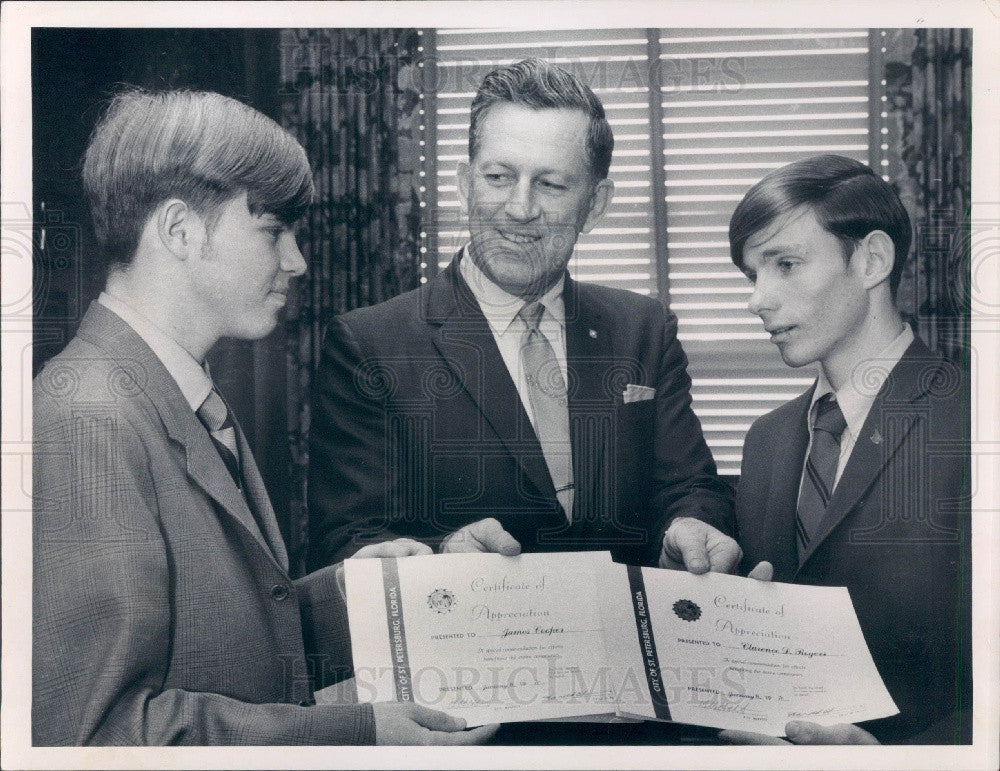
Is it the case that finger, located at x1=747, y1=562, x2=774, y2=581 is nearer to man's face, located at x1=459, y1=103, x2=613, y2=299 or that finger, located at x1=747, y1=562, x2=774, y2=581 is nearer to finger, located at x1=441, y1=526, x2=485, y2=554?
finger, located at x1=441, y1=526, x2=485, y2=554

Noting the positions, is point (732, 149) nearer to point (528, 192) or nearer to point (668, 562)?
point (528, 192)

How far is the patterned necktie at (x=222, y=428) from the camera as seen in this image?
254 centimetres

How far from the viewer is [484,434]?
8.50 ft

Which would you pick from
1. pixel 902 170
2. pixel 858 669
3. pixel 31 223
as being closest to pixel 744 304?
pixel 902 170

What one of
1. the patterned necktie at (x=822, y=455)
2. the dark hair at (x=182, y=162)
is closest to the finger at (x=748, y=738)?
the patterned necktie at (x=822, y=455)

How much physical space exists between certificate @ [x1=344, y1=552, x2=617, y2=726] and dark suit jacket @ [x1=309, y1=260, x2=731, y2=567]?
76 mm

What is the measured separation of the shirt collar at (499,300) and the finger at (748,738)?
1093 mm

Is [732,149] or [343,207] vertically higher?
[732,149]

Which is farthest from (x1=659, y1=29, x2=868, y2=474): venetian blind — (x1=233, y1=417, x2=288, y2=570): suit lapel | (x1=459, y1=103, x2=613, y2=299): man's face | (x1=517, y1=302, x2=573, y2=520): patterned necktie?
(x1=233, y1=417, x2=288, y2=570): suit lapel

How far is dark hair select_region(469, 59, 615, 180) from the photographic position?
2.60 m

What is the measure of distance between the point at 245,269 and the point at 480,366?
62 centimetres

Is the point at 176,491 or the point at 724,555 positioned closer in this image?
the point at 176,491

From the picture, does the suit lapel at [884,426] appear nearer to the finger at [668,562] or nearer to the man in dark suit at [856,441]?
the man in dark suit at [856,441]

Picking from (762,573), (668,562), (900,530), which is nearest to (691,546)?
(668,562)
